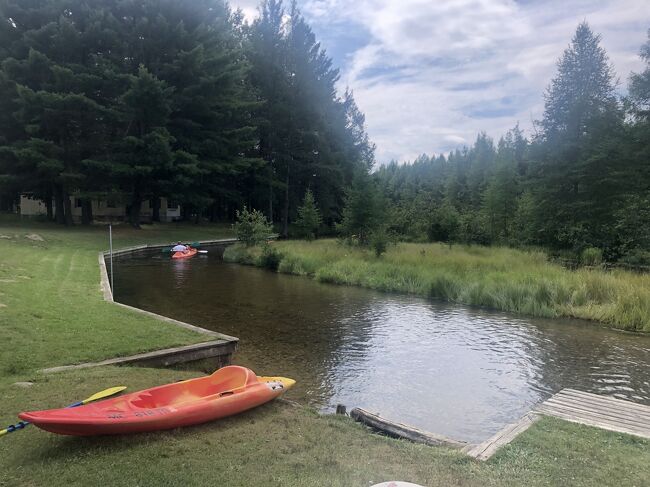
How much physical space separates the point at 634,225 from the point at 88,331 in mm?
22768

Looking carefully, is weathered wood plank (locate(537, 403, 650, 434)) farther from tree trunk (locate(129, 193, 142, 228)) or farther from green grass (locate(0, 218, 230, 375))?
tree trunk (locate(129, 193, 142, 228))

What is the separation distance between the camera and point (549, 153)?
2980cm

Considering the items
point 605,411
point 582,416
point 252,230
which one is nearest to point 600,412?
point 605,411

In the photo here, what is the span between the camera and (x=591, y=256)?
23.0 meters

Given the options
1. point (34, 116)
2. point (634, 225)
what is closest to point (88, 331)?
point (634, 225)

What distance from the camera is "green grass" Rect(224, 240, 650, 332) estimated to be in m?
14.2

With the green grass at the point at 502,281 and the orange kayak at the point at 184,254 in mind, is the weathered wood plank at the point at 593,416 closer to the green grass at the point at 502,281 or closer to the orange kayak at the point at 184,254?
the green grass at the point at 502,281

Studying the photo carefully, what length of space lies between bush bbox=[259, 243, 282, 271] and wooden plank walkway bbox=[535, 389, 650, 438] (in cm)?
1899

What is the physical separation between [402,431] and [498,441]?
1.02m

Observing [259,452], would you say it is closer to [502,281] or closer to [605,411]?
[605,411]

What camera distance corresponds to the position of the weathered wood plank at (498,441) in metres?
4.84

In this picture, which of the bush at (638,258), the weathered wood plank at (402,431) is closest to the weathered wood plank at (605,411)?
the weathered wood plank at (402,431)

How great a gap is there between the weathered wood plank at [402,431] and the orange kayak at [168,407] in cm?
113

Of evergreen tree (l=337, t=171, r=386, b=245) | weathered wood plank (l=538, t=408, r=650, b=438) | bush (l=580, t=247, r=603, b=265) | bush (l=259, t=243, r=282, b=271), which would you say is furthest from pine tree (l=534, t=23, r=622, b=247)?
weathered wood plank (l=538, t=408, r=650, b=438)
